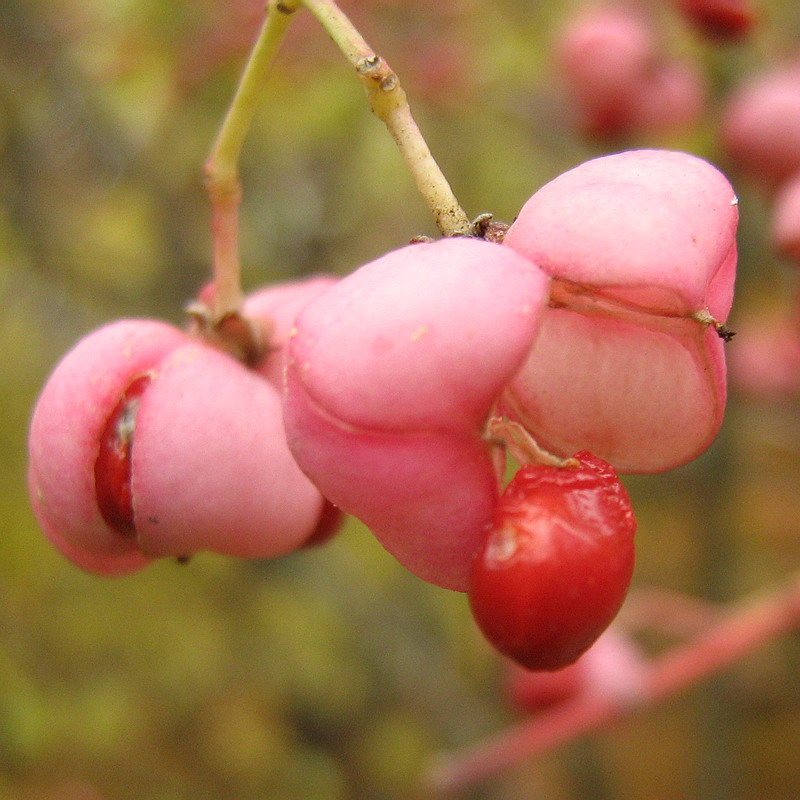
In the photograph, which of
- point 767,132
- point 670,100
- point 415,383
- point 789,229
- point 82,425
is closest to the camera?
point 415,383

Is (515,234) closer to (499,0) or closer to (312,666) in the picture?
(499,0)

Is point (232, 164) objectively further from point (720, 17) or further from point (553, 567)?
point (720, 17)

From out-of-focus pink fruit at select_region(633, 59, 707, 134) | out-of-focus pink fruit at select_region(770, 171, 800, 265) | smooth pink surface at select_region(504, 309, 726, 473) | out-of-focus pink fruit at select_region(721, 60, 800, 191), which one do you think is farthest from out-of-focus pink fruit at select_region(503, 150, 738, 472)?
out-of-focus pink fruit at select_region(633, 59, 707, 134)

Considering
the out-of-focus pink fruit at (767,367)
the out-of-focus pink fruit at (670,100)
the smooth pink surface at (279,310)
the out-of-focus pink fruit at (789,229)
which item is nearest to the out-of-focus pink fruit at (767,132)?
the out-of-focus pink fruit at (670,100)

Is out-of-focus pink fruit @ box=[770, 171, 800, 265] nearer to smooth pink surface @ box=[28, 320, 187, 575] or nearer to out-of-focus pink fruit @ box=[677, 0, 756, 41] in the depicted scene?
out-of-focus pink fruit @ box=[677, 0, 756, 41]

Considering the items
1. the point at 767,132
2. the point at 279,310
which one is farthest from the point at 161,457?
the point at 767,132

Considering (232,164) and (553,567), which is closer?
(553,567)

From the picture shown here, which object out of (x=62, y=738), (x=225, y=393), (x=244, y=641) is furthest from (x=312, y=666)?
(x=225, y=393)
